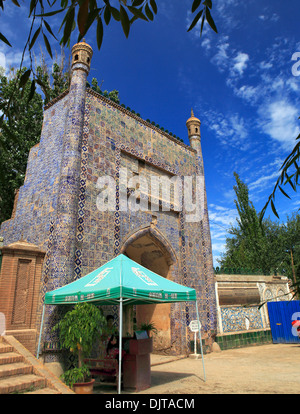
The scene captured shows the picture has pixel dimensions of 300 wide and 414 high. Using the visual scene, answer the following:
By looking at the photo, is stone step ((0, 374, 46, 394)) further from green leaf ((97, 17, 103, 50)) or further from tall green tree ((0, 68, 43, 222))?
tall green tree ((0, 68, 43, 222))

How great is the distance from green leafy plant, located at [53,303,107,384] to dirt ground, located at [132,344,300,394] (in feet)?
4.48

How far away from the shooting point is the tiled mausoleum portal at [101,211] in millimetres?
8078

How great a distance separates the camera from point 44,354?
6832 mm

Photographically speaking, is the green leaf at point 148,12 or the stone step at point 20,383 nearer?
the green leaf at point 148,12

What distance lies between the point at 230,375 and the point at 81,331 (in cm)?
390

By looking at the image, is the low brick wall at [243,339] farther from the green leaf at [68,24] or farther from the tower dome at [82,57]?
the green leaf at [68,24]

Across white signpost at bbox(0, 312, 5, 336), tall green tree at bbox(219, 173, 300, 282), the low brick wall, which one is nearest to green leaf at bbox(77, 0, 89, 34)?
white signpost at bbox(0, 312, 5, 336)

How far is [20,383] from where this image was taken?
5.00 metres

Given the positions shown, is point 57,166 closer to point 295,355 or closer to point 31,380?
point 31,380

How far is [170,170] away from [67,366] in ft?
25.7

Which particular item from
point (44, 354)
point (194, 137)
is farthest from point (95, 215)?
point (194, 137)

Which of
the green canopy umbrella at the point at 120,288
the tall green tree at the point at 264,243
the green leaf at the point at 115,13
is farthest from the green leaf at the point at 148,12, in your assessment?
the tall green tree at the point at 264,243

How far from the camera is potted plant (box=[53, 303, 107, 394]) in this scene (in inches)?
219

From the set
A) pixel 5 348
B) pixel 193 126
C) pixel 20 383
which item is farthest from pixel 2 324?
pixel 193 126
